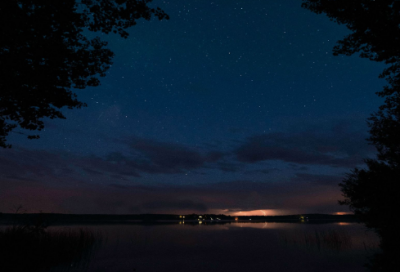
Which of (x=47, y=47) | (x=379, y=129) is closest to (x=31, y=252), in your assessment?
(x=47, y=47)

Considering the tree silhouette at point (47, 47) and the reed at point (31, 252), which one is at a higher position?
the tree silhouette at point (47, 47)

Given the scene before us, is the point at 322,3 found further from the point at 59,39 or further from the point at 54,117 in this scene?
the point at 54,117

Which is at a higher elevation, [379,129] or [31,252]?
[379,129]

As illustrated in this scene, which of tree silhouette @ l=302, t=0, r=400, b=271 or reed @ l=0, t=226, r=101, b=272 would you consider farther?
reed @ l=0, t=226, r=101, b=272

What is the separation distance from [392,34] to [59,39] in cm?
1512

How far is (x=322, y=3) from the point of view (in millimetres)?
13242

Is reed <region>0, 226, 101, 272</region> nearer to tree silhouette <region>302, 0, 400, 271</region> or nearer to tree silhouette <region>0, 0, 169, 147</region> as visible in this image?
tree silhouette <region>0, 0, 169, 147</region>

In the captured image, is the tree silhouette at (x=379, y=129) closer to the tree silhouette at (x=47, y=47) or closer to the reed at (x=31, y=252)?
the tree silhouette at (x=47, y=47)

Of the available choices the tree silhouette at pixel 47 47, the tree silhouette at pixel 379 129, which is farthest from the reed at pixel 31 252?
the tree silhouette at pixel 379 129

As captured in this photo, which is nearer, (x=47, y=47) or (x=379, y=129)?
(x=47, y=47)

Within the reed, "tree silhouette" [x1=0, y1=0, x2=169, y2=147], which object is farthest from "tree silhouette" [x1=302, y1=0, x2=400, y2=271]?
the reed

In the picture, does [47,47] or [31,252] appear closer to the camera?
[47,47]

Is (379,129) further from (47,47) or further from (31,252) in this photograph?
(31,252)

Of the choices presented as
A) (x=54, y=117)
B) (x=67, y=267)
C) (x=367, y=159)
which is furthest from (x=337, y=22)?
(x=67, y=267)
